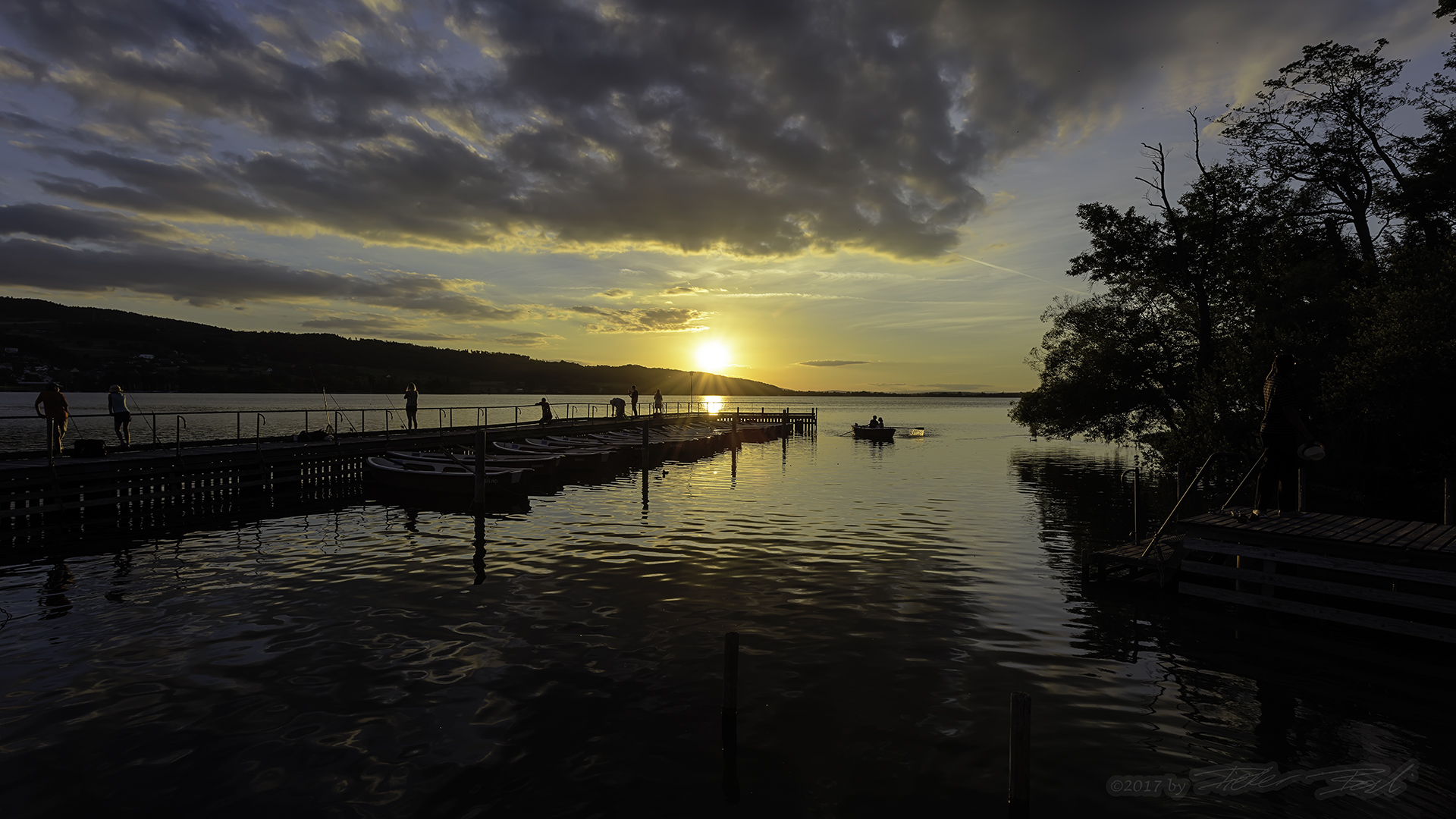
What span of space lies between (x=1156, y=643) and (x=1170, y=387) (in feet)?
102

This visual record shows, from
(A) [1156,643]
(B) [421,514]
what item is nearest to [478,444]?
(B) [421,514]

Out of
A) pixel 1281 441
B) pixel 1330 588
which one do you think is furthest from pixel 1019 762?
pixel 1281 441

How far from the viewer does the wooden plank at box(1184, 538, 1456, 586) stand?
34.0 feet

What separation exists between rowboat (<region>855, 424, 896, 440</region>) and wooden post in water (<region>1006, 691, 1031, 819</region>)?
62.7 m

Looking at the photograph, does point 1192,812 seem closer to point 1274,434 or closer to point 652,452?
point 1274,434

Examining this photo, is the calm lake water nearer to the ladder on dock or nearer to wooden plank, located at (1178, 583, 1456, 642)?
wooden plank, located at (1178, 583, 1456, 642)

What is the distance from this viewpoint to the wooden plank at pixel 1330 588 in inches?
415

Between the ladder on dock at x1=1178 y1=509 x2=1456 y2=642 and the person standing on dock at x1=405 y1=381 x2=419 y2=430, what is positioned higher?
the person standing on dock at x1=405 y1=381 x2=419 y2=430

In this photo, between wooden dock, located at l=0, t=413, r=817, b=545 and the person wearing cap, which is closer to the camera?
the person wearing cap

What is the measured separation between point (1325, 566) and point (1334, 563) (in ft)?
0.44

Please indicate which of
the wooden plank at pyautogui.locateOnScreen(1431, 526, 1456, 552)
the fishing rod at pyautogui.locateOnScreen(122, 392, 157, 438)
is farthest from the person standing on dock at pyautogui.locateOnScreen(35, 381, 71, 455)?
the wooden plank at pyautogui.locateOnScreen(1431, 526, 1456, 552)

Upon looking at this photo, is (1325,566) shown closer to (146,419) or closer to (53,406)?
(53,406)

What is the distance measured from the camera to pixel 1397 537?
447 inches

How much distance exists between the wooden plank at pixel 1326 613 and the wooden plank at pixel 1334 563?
2.40ft
